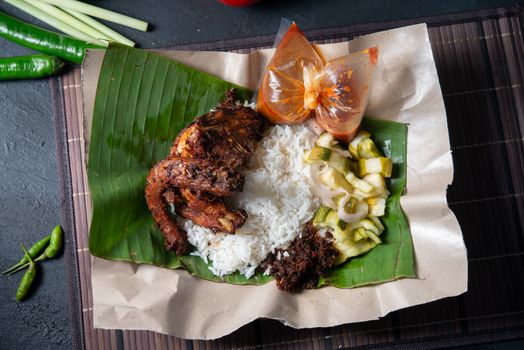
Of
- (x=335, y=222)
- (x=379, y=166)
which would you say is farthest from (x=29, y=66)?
(x=379, y=166)

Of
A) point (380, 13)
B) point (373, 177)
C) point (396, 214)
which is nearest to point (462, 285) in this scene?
point (396, 214)

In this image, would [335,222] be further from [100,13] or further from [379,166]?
[100,13]

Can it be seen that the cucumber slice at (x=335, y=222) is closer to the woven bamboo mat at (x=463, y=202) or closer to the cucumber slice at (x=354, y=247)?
the cucumber slice at (x=354, y=247)

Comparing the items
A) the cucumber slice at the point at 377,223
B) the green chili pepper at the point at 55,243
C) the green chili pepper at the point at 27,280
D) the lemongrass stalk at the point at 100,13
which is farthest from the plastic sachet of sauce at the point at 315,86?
the green chili pepper at the point at 27,280

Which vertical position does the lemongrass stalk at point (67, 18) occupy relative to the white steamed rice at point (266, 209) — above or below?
above

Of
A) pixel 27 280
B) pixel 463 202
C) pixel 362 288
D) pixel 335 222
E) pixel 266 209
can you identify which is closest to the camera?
pixel 362 288

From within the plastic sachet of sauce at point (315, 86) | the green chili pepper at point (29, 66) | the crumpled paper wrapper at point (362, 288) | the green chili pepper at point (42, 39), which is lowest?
the crumpled paper wrapper at point (362, 288)

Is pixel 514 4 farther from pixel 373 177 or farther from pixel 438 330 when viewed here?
pixel 438 330
